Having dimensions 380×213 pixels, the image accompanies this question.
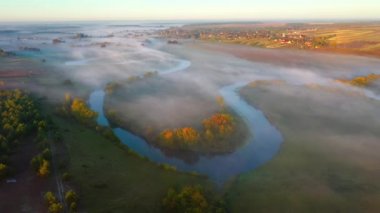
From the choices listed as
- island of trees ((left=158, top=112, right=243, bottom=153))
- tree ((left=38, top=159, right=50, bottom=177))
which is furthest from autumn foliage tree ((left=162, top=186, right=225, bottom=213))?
tree ((left=38, top=159, right=50, bottom=177))

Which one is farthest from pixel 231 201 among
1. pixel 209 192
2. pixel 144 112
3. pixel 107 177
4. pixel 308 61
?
pixel 308 61

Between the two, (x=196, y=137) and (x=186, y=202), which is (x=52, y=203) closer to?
(x=186, y=202)

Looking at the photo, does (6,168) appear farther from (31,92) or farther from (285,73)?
(285,73)

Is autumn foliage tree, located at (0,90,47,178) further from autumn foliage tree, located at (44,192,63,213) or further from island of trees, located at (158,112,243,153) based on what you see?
island of trees, located at (158,112,243,153)

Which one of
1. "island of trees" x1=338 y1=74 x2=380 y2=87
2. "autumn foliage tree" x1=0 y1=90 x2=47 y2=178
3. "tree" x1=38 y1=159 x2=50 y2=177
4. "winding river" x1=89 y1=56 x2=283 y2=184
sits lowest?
"winding river" x1=89 y1=56 x2=283 y2=184

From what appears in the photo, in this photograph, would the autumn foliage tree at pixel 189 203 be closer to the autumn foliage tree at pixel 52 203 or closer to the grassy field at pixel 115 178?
the grassy field at pixel 115 178

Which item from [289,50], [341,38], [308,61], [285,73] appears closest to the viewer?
[285,73]
